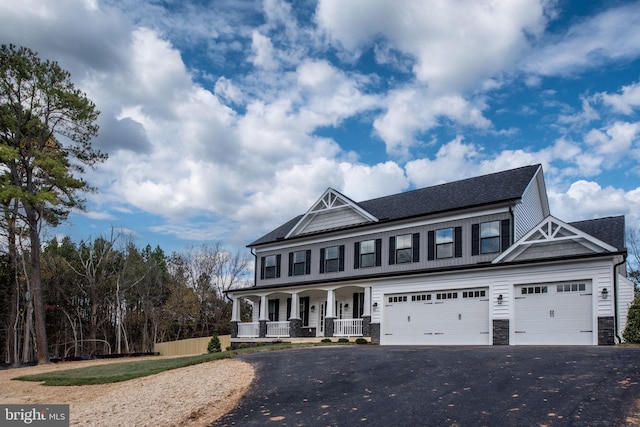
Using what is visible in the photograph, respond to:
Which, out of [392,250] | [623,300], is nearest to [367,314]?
[392,250]

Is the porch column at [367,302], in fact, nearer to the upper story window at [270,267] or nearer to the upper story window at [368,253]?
the upper story window at [368,253]

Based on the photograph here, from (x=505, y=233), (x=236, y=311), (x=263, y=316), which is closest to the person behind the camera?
(x=505, y=233)

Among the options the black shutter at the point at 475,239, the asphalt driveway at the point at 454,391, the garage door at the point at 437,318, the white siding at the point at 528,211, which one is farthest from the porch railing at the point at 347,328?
the asphalt driveway at the point at 454,391

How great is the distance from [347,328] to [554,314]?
30.6 ft

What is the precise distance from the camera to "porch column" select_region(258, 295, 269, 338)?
2881cm

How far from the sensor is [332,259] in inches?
1115

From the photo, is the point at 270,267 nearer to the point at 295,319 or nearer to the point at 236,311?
the point at 236,311

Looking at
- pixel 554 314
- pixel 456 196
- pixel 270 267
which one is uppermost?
pixel 456 196

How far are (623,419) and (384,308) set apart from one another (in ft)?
52.7

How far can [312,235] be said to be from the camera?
29.2 meters

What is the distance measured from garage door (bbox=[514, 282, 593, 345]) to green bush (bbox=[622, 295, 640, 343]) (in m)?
1.02

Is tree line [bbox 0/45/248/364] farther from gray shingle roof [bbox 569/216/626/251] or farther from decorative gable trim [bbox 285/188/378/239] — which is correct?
gray shingle roof [bbox 569/216/626/251]

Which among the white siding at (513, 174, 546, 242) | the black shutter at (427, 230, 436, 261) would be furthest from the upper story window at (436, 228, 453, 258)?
the white siding at (513, 174, 546, 242)

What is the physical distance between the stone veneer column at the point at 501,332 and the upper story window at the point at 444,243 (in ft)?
14.4
